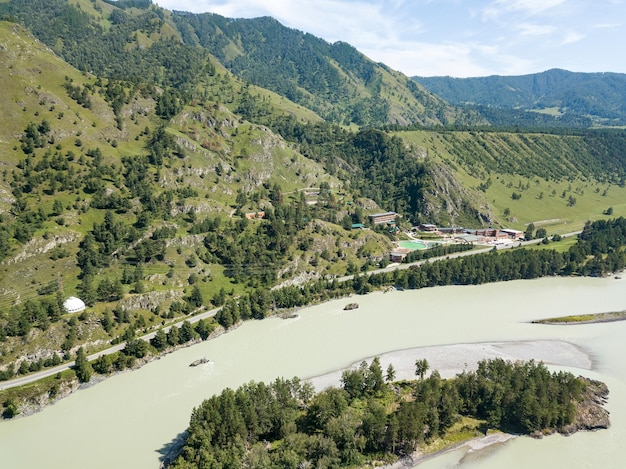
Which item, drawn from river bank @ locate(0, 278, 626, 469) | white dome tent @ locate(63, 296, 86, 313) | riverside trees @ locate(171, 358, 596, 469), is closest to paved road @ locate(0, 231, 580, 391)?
river bank @ locate(0, 278, 626, 469)

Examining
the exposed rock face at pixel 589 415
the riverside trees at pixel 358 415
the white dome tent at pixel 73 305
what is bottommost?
the exposed rock face at pixel 589 415

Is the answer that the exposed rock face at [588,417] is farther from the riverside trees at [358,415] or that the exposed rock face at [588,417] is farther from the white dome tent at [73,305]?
the white dome tent at [73,305]

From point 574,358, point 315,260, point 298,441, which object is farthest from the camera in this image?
point 315,260

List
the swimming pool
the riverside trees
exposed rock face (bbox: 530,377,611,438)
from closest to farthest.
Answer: the riverside trees → exposed rock face (bbox: 530,377,611,438) → the swimming pool

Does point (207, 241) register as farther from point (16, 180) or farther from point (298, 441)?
point (298, 441)

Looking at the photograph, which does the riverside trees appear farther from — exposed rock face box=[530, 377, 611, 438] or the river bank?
the river bank

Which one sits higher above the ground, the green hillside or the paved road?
the green hillside

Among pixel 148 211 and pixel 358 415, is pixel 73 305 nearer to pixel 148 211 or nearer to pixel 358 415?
pixel 148 211

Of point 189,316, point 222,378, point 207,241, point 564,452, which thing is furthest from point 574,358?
point 207,241

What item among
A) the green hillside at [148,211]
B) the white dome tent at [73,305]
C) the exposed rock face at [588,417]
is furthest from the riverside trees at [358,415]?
the white dome tent at [73,305]
